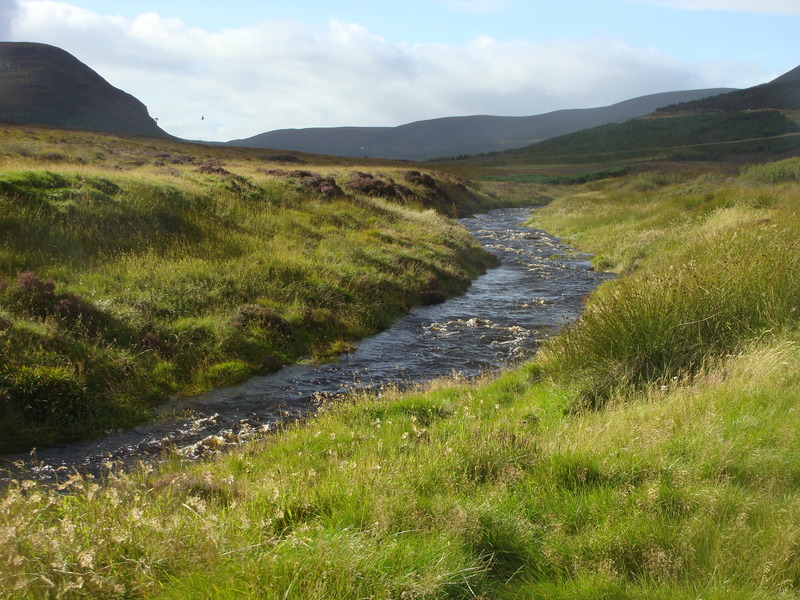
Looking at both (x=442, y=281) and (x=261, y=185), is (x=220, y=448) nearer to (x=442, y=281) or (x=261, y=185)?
(x=442, y=281)

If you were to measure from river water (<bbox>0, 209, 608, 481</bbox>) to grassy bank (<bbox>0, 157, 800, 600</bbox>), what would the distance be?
1.22 metres

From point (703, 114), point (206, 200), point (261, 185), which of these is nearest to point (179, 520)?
point (206, 200)

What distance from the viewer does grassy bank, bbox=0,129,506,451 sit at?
8.96 m

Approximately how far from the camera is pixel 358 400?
8.40 metres

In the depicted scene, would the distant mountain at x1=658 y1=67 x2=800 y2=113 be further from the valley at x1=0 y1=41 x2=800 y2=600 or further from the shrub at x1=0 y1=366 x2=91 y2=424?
the shrub at x1=0 y1=366 x2=91 y2=424

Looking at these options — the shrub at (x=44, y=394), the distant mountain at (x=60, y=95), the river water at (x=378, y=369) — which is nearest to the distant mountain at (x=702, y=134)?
the river water at (x=378, y=369)

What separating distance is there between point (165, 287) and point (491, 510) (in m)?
10.3

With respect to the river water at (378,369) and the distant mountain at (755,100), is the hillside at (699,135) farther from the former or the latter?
the river water at (378,369)

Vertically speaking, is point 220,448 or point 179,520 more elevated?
point 179,520

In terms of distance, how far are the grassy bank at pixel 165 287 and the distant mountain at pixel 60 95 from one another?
413 feet

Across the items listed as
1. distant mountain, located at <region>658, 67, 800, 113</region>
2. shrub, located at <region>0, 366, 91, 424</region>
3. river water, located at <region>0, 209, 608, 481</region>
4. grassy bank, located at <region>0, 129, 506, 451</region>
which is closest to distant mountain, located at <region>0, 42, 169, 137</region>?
grassy bank, located at <region>0, 129, 506, 451</region>

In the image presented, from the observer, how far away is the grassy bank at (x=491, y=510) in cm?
317

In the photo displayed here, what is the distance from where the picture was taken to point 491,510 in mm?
4129

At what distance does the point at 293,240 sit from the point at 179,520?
50.4 feet
